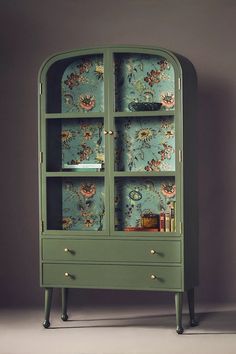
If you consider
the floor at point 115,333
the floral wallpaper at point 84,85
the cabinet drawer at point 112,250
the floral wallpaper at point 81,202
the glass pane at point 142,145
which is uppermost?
the floral wallpaper at point 84,85

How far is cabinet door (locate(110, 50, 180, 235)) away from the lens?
221 inches

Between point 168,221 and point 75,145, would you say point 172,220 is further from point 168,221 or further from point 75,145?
point 75,145

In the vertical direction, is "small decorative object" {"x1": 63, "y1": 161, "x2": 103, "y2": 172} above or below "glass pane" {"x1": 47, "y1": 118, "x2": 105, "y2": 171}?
below

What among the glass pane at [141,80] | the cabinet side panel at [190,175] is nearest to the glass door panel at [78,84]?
the glass pane at [141,80]

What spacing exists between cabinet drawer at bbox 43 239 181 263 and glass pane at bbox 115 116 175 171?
548 millimetres

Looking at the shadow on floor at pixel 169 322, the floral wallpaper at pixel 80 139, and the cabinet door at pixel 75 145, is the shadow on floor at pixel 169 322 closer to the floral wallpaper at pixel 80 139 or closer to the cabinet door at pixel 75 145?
the cabinet door at pixel 75 145

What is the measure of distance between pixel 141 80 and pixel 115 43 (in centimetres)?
67

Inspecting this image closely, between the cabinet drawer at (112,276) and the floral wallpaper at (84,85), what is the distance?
3.62 ft

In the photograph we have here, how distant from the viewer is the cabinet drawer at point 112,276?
5371 mm

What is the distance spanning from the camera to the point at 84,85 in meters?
5.75

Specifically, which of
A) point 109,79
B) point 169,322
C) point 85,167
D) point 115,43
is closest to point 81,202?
point 85,167

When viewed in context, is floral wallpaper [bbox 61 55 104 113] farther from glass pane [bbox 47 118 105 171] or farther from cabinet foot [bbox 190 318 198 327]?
cabinet foot [bbox 190 318 198 327]

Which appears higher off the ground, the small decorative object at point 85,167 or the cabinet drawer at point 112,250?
the small decorative object at point 85,167

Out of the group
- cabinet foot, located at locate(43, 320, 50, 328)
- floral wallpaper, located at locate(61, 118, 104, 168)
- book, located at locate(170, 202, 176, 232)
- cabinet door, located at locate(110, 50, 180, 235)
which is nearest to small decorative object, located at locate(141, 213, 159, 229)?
cabinet door, located at locate(110, 50, 180, 235)
